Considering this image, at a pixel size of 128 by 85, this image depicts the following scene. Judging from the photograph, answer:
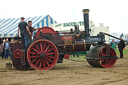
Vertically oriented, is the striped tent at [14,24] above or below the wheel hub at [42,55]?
above

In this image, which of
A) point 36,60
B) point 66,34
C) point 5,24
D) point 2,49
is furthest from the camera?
point 5,24

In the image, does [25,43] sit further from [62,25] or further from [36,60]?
[62,25]

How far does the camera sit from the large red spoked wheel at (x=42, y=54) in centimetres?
754

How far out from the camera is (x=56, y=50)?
25.1 feet

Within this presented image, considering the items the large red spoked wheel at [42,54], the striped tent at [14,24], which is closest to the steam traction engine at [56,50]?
the large red spoked wheel at [42,54]

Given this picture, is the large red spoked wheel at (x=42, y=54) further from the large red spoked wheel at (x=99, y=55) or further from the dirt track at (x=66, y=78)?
the large red spoked wheel at (x=99, y=55)

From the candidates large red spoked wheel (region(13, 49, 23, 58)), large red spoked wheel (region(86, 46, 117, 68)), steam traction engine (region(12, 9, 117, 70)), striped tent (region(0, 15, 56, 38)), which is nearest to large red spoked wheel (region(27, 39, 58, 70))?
steam traction engine (region(12, 9, 117, 70))

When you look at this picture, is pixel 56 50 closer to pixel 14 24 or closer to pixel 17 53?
pixel 17 53

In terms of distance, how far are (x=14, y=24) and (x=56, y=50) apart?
11.0 meters

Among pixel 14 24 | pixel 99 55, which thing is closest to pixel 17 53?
pixel 99 55

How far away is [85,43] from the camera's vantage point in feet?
26.3

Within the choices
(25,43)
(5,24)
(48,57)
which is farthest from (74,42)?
(5,24)

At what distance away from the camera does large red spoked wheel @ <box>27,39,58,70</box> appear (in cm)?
754

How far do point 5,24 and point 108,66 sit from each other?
11858mm
